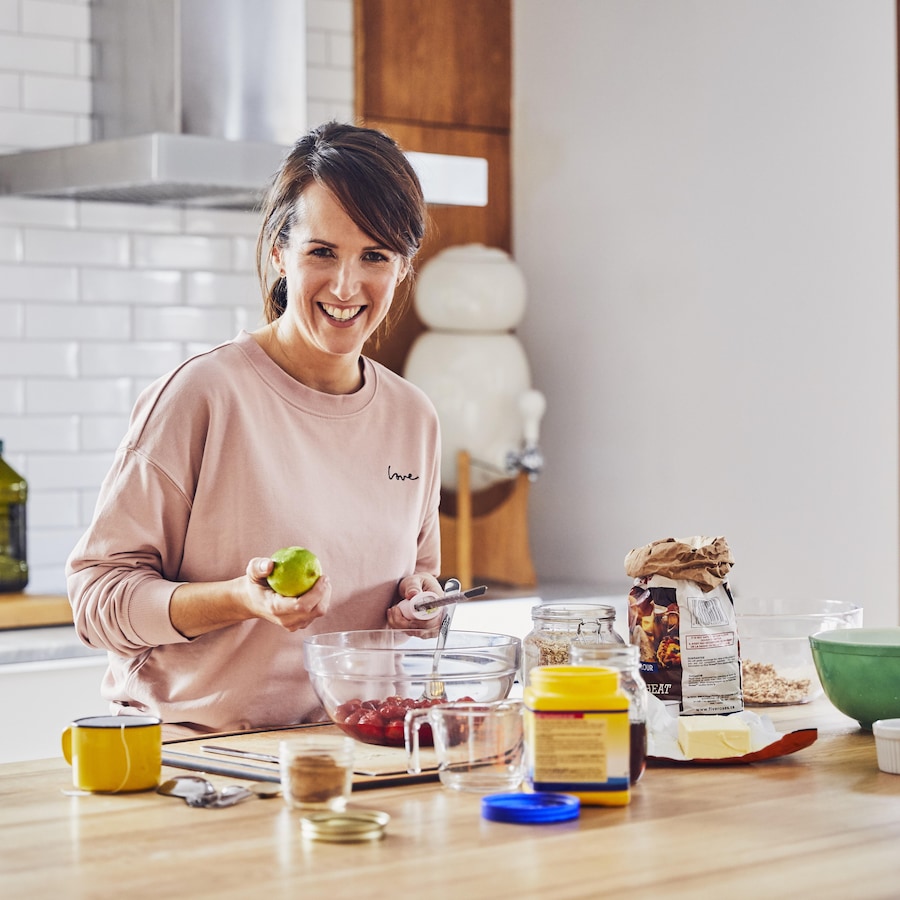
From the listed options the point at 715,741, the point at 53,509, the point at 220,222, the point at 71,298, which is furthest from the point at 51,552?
the point at 715,741

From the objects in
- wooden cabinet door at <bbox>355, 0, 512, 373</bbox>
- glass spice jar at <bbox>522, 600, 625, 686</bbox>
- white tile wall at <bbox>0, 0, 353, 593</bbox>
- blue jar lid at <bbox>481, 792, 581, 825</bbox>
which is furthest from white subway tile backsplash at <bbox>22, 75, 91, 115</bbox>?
blue jar lid at <bbox>481, 792, 581, 825</bbox>

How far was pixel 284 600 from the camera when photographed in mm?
1781

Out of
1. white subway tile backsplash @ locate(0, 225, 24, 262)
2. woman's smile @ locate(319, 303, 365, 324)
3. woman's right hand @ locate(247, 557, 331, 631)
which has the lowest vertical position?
woman's right hand @ locate(247, 557, 331, 631)

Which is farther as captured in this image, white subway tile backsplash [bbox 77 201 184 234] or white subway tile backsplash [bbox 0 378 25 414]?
white subway tile backsplash [bbox 77 201 184 234]

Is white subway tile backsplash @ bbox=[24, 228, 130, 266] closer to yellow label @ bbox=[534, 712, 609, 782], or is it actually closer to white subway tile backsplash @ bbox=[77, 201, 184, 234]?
white subway tile backsplash @ bbox=[77, 201, 184, 234]

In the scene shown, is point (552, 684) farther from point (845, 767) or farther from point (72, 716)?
point (72, 716)

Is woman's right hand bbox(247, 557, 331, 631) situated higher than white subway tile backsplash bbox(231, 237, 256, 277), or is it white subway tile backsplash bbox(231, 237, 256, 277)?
white subway tile backsplash bbox(231, 237, 256, 277)

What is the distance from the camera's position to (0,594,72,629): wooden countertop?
3.27 metres

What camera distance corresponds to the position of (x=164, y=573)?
2.10 metres

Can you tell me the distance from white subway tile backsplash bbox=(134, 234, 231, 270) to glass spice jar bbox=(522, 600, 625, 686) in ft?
7.44

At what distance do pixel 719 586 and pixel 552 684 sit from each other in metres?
0.40

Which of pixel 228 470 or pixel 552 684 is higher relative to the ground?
pixel 228 470

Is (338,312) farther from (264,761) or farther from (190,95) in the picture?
(190,95)

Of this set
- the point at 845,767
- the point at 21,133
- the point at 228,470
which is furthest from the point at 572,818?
the point at 21,133
